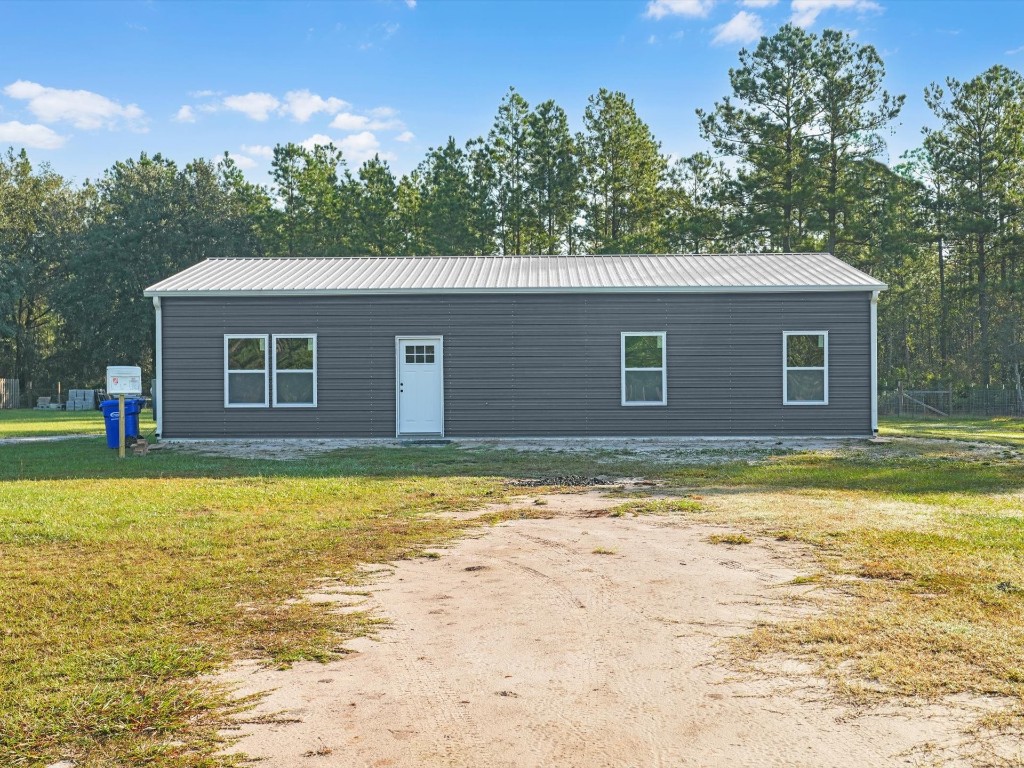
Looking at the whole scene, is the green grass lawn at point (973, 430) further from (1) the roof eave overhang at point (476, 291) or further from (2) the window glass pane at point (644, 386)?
(2) the window glass pane at point (644, 386)

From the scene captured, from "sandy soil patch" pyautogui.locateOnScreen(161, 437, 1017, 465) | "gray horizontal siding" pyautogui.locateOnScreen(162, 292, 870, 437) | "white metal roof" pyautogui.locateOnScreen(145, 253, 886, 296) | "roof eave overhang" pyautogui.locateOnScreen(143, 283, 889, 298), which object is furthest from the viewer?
"gray horizontal siding" pyautogui.locateOnScreen(162, 292, 870, 437)

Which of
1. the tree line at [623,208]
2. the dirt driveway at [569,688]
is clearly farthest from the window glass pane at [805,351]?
the tree line at [623,208]

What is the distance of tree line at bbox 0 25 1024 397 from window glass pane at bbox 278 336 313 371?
19.2 metres

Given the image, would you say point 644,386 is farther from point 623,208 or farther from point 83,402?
point 83,402

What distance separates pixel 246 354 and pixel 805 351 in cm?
1118

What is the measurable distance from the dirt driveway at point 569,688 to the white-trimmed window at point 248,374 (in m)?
12.4

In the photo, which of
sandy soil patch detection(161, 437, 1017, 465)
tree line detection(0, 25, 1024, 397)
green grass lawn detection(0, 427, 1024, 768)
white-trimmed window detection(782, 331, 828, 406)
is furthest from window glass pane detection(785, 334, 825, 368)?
tree line detection(0, 25, 1024, 397)

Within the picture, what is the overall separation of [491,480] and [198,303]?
9.24 m

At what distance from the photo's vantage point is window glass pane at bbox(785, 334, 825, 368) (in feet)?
57.1

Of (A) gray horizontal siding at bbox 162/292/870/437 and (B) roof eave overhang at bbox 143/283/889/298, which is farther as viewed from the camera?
(A) gray horizontal siding at bbox 162/292/870/437

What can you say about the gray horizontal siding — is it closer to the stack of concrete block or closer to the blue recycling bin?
the blue recycling bin

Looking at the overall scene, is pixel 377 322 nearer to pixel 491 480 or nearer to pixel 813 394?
pixel 491 480

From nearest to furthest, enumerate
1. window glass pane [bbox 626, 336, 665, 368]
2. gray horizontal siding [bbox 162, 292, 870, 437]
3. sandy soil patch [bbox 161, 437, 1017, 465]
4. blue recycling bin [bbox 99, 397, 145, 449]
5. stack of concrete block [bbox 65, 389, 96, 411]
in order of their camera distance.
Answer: sandy soil patch [bbox 161, 437, 1017, 465] < blue recycling bin [bbox 99, 397, 145, 449] < gray horizontal siding [bbox 162, 292, 870, 437] < window glass pane [bbox 626, 336, 665, 368] < stack of concrete block [bbox 65, 389, 96, 411]

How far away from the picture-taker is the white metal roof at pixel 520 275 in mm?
17250
